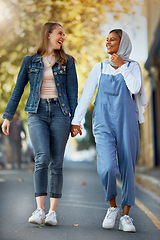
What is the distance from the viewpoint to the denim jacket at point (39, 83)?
17.0 ft

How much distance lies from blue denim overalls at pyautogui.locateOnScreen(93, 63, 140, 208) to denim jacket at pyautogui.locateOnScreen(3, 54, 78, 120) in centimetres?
38

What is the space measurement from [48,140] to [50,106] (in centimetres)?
36

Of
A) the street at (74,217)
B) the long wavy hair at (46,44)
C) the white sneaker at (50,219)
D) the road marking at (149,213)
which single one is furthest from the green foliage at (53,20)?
the white sneaker at (50,219)

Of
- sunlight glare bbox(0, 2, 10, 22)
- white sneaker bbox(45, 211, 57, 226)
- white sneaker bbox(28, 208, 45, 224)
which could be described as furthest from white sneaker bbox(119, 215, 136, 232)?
sunlight glare bbox(0, 2, 10, 22)

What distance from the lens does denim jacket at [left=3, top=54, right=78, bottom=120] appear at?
518 cm

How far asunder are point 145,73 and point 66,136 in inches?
693

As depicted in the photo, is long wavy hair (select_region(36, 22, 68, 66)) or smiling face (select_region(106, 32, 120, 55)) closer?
smiling face (select_region(106, 32, 120, 55))

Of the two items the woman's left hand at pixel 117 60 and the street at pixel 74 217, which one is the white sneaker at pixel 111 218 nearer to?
the street at pixel 74 217

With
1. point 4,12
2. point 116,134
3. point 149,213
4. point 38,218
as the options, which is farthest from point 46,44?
point 4,12

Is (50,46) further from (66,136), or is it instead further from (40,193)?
(40,193)

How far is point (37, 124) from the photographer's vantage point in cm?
514

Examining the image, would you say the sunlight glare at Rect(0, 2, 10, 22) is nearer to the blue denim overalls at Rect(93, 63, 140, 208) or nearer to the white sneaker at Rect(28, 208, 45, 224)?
the blue denim overalls at Rect(93, 63, 140, 208)

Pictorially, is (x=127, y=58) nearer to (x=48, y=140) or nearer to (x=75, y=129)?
(x=75, y=129)

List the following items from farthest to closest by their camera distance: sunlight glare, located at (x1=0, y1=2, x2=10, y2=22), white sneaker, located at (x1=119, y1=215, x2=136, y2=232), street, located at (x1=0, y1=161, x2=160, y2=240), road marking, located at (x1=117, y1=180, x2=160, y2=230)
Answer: sunlight glare, located at (x1=0, y1=2, x2=10, y2=22) < road marking, located at (x1=117, y1=180, x2=160, y2=230) < white sneaker, located at (x1=119, y1=215, x2=136, y2=232) < street, located at (x1=0, y1=161, x2=160, y2=240)
